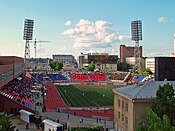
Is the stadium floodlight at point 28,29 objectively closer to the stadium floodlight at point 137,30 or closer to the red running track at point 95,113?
the stadium floodlight at point 137,30

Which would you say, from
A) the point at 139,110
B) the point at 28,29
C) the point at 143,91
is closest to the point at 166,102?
the point at 139,110

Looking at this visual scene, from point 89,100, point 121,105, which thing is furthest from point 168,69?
point 89,100

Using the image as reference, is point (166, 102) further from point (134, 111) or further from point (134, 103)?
point (134, 111)

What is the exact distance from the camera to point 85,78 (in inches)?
4796

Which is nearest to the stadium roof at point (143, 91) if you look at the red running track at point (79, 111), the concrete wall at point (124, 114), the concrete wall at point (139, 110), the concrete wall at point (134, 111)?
the concrete wall at point (134, 111)

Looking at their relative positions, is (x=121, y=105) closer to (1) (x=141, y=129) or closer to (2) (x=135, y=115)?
(2) (x=135, y=115)

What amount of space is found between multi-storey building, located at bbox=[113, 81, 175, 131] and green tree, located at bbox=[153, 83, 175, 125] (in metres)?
5.41

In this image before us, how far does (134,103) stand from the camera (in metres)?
28.2

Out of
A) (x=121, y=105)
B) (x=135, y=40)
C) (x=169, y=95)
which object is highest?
(x=135, y=40)

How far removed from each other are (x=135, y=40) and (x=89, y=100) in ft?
237

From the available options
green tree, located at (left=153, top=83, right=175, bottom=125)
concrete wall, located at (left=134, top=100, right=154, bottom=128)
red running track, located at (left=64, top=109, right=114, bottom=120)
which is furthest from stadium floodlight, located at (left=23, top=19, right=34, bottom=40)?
green tree, located at (left=153, top=83, right=175, bottom=125)

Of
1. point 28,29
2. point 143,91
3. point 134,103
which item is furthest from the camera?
point 28,29

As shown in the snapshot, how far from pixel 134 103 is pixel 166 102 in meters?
6.21

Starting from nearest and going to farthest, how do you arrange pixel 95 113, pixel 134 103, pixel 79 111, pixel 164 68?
pixel 134 103 < pixel 164 68 < pixel 95 113 < pixel 79 111
